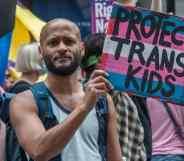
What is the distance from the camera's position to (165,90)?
5027 millimetres

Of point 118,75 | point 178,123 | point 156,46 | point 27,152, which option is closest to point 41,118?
point 27,152

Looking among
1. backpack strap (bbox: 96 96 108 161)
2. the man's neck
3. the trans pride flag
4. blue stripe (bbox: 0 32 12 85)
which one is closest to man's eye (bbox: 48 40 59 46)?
the man's neck

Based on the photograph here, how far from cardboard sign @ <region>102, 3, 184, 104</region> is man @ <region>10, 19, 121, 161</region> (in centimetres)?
17

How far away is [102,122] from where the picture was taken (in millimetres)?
4805

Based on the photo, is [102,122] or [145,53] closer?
[102,122]

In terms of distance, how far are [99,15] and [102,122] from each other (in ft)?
16.7

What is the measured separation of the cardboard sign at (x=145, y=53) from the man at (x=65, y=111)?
0.56 ft

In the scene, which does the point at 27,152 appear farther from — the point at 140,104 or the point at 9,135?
the point at 140,104

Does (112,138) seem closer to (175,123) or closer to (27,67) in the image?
(175,123)

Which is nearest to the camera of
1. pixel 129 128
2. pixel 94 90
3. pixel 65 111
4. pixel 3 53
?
pixel 94 90

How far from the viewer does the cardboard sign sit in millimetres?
4898

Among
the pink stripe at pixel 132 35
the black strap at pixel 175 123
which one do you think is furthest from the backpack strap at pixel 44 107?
the black strap at pixel 175 123

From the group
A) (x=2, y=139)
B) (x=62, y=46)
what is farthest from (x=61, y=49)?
(x=2, y=139)

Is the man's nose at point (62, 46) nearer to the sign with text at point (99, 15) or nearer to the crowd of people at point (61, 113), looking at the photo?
the crowd of people at point (61, 113)
